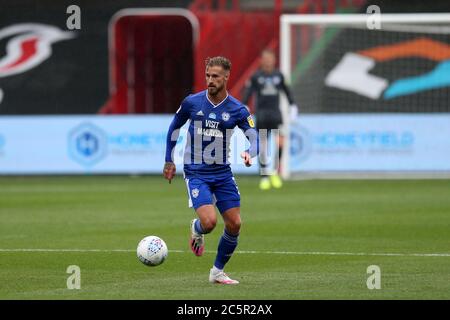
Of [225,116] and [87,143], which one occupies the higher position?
[225,116]

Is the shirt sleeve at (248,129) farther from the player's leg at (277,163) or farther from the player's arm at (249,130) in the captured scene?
the player's leg at (277,163)

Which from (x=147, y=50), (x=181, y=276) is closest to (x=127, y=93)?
(x=147, y=50)

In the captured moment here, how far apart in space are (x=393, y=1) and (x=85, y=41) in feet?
24.6

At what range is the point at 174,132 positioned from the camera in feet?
37.0

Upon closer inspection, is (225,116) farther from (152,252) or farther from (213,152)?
(152,252)

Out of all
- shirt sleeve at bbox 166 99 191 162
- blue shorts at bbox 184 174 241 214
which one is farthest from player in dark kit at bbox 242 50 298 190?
blue shorts at bbox 184 174 241 214

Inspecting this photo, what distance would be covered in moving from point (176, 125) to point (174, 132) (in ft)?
0.27

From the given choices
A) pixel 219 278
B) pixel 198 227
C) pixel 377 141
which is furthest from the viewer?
pixel 377 141

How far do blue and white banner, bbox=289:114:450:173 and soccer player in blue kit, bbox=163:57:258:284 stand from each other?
13.4 m

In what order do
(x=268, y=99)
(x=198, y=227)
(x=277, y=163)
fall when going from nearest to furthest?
(x=198, y=227)
(x=268, y=99)
(x=277, y=163)

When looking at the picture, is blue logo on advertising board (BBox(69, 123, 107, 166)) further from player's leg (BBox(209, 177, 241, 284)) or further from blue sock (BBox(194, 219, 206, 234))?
player's leg (BBox(209, 177, 241, 284))

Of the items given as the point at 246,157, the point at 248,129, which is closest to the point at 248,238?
the point at 248,129

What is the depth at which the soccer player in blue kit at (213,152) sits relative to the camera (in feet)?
35.5

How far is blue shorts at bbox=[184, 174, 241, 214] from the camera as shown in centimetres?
1091
